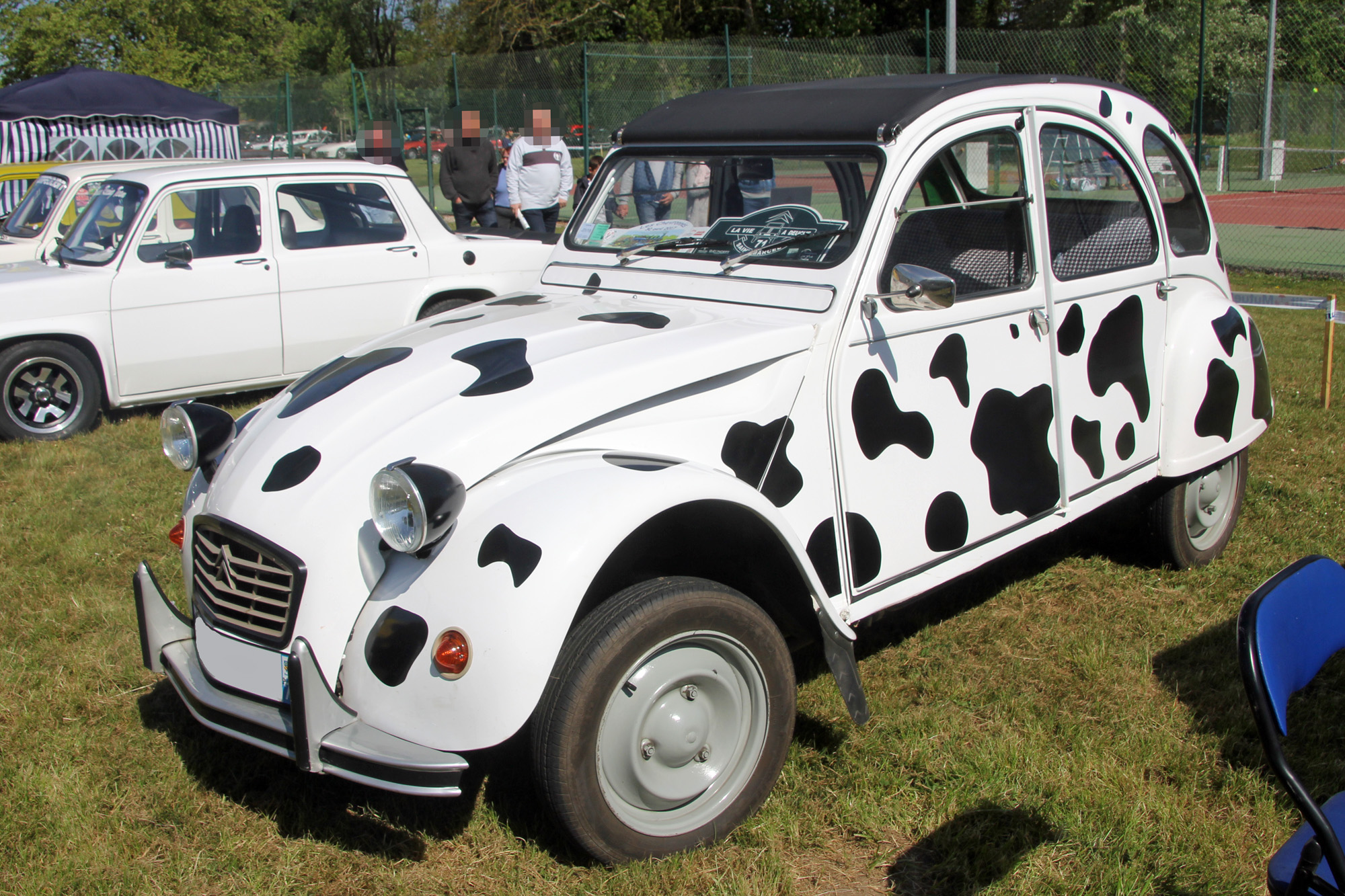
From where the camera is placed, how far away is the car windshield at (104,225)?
6852mm

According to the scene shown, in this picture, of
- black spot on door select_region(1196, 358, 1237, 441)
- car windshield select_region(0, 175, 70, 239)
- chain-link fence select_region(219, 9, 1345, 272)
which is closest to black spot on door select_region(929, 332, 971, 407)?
black spot on door select_region(1196, 358, 1237, 441)

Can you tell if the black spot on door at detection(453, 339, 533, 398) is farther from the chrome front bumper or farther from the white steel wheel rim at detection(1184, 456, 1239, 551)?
the white steel wheel rim at detection(1184, 456, 1239, 551)

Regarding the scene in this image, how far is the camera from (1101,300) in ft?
12.4

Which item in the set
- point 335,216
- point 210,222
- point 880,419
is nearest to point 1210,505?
point 880,419

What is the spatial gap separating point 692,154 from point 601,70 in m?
13.0

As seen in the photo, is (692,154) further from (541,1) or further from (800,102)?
(541,1)

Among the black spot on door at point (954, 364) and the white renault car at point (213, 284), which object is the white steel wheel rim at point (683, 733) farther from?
the white renault car at point (213, 284)

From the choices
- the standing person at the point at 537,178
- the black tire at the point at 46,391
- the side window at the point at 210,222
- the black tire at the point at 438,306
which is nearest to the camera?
the black tire at the point at 46,391

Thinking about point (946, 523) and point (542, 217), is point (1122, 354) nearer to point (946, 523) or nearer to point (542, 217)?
point (946, 523)

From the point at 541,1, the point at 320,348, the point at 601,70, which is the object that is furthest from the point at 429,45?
the point at 320,348

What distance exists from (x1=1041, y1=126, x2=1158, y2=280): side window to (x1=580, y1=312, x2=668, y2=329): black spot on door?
1414 millimetres

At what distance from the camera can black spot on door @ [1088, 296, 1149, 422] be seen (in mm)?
3762

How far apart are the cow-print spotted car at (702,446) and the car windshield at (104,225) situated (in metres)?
4.27

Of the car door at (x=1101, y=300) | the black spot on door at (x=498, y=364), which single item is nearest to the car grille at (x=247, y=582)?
the black spot on door at (x=498, y=364)
